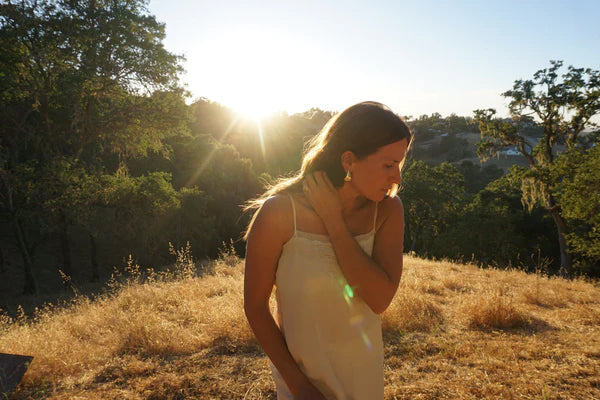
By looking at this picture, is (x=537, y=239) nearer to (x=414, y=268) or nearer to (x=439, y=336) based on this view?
(x=414, y=268)

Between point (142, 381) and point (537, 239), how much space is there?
113 feet

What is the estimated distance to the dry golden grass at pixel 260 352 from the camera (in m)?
3.71

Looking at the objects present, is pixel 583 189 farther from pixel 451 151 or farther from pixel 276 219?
pixel 451 151

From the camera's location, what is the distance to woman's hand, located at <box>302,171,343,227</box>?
1387mm

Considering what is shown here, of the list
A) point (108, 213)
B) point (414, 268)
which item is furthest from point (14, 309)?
point (414, 268)

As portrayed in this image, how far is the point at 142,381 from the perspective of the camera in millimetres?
3988

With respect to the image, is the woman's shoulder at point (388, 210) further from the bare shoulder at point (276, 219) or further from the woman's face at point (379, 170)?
the bare shoulder at point (276, 219)

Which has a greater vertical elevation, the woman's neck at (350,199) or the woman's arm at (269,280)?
the woman's neck at (350,199)

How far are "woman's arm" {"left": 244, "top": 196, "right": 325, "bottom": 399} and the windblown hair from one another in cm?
9

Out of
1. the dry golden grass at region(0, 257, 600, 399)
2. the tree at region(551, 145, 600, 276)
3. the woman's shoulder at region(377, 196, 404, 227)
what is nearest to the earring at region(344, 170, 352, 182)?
the woman's shoulder at region(377, 196, 404, 227)

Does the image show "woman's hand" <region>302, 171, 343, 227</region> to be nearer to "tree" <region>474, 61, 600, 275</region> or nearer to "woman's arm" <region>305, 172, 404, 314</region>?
"woman's arm" <region>305, 172, 404, 314</region>

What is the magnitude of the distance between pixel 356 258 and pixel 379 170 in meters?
0.36

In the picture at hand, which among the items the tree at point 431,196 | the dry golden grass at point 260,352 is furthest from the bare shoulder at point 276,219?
the tree at point 431,196

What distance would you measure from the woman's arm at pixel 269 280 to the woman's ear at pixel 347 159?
0.96 feet
